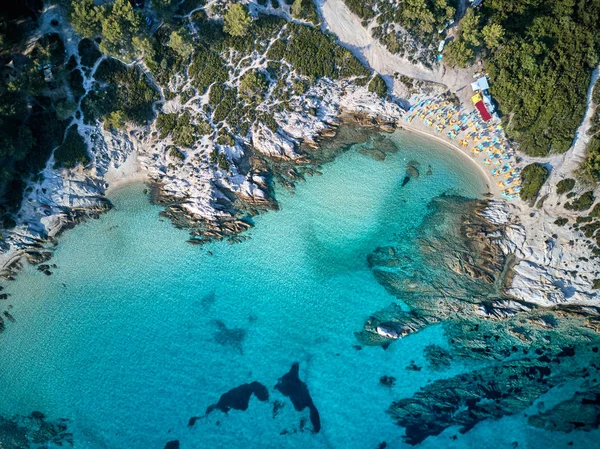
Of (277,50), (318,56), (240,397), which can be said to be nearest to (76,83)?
(277,50)

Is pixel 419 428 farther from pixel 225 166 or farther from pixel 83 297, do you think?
pixel 83 297

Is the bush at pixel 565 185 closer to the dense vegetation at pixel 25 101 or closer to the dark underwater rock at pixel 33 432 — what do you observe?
the dense vegetation at pixel 25 101

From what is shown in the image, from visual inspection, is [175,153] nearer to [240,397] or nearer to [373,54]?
[373,54]

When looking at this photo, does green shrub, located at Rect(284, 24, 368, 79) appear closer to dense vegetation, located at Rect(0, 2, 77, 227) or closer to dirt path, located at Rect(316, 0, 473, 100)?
dirt path, located at Rect(316, 0, 473, 100)

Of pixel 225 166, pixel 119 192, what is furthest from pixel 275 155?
pixel 119 192

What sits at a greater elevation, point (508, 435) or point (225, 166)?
point (225, 166)
